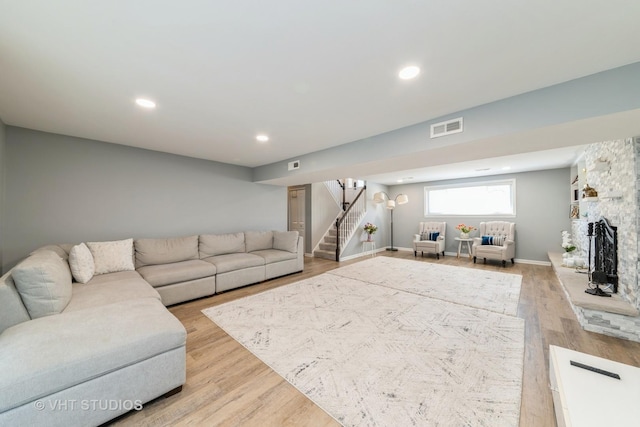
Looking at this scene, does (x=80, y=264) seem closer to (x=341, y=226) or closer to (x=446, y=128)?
(x=446, y=128)

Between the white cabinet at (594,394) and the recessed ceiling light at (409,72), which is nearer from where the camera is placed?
the white cabinet at (594,394)

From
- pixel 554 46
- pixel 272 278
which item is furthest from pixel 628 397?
pixel 272 278

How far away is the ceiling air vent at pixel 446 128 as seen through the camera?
8.55 feet

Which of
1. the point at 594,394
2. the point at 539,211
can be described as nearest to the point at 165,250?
the point at 594,394

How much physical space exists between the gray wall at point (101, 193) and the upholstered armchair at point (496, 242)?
20.8 feet

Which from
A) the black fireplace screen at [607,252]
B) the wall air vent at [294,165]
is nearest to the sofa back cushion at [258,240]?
the wall air vent at [294,165]

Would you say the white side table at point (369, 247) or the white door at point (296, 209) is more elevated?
the white door at point (296, 209)

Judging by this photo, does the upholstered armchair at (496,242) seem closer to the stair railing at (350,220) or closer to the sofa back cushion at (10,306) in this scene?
the stair railing at (350,220)

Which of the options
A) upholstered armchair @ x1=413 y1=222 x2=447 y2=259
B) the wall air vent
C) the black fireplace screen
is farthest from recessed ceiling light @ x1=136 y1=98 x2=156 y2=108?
upholstered armchair @ x1=413 y1=222 x2=447 y2=259

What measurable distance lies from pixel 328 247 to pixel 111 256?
5005 millimetres

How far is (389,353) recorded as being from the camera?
2240mm

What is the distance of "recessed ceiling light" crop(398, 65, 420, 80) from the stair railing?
4.84 m

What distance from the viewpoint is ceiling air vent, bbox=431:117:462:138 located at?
261 centimetres

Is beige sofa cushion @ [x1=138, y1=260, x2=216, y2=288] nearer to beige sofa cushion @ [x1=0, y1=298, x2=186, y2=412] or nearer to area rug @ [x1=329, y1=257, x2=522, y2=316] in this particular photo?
beige sofa cushion @ [x1=0, y1=298, x2=186, y2=412]
